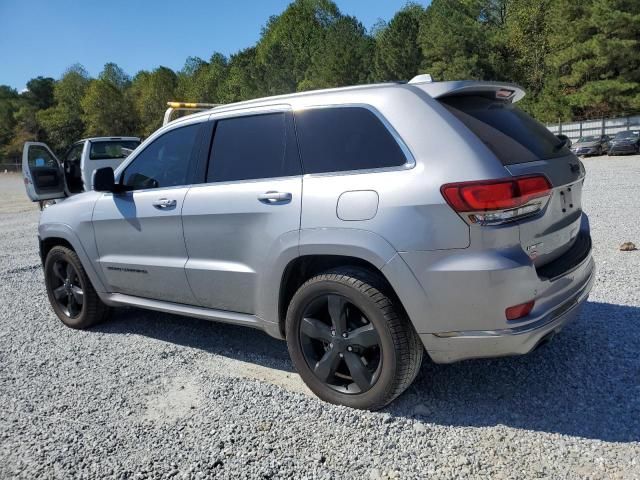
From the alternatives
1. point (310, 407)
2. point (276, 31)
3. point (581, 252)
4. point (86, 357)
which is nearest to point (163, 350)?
point (86, 357)

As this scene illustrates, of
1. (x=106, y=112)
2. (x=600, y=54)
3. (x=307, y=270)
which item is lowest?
(x=307, y=270)

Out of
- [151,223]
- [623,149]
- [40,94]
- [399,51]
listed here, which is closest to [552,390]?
[151,223]

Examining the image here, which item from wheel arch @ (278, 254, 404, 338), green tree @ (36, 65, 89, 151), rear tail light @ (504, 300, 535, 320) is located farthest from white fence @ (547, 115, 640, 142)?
green tree @ (36, 65, 89, 151)

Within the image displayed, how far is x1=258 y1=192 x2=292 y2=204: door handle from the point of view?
3.11 metres

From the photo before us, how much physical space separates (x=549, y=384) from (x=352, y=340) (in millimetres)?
1291

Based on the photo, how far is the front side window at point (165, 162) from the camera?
384cm

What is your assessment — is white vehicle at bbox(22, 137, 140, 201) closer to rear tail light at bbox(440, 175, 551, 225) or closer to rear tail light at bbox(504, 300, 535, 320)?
rear tail light at bbox(440, 175, 551, 225)

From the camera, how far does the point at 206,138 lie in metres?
3.74

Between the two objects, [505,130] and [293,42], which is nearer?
[505,130]

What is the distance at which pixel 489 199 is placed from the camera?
253 cm

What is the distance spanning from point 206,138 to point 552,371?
2.84 m

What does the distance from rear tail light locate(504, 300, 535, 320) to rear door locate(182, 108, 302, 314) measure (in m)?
1.24

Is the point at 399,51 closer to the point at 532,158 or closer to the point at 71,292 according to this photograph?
the point at 71,292

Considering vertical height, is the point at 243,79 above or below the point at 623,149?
above
